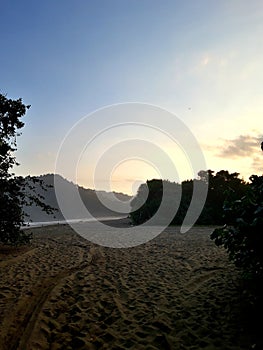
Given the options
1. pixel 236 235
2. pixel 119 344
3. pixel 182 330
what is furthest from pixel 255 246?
pixel 119 344

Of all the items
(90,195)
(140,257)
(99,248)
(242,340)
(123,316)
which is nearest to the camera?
(242,340)

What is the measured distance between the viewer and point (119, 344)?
499 centimetres

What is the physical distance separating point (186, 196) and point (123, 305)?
3155 centimetres

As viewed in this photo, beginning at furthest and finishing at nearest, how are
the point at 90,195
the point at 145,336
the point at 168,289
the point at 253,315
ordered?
the point at 90,195 → the point at 168,289 → the point at 253,315 → the point at 145,336

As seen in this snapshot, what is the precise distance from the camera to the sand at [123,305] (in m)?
5.09

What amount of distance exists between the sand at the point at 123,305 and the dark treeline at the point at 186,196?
74.3 feet

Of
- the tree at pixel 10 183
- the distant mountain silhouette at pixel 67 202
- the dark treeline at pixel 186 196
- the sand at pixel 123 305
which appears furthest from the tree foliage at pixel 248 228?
the distant mountain silhouette at pixel 67 202

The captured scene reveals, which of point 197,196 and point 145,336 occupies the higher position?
point 197,196

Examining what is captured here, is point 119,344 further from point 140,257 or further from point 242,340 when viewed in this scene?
point 140,257

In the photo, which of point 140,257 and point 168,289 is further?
point 140,257

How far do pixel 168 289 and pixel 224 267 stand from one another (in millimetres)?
2937

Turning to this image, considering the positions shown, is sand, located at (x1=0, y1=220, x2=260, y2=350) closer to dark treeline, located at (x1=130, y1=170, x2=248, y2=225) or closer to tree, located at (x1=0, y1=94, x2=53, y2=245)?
tree, located at (x1=0, y1=94, x2=53, y2=245)

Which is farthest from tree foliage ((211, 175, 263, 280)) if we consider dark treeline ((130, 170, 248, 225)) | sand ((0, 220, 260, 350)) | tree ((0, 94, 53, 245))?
dark treeline ((130, 170, 248, 225))

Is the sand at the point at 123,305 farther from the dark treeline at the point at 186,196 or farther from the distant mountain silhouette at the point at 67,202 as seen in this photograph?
the distant mountain silhouette at the point at 67,202
